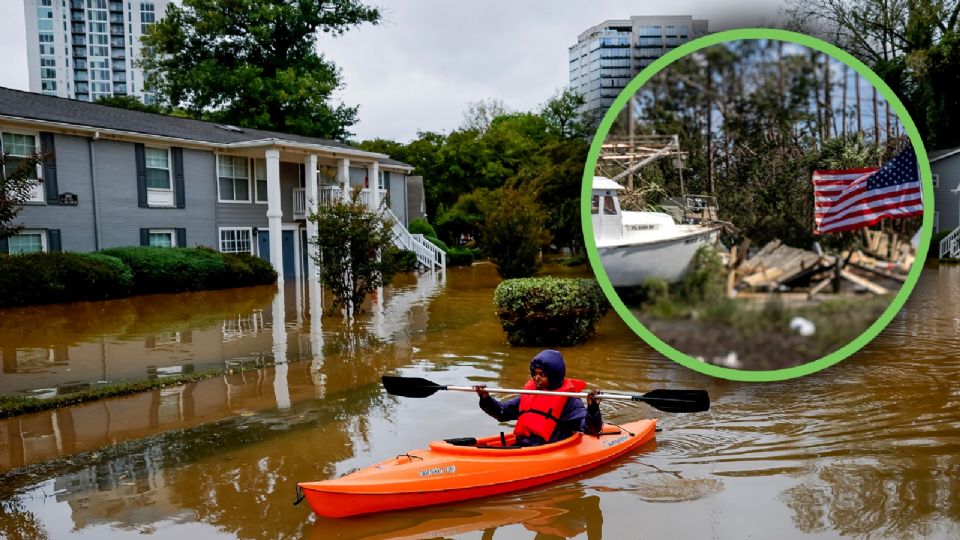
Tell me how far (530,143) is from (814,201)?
39.9 metres

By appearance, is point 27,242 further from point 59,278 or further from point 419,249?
point 419,249

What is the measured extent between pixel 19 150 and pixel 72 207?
1.82m

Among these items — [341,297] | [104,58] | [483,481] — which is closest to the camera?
[483,481]

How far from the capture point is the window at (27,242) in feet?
59.9

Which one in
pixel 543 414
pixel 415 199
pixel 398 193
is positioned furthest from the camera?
pixel 415 199

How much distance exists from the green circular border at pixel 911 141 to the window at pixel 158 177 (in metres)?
21.4

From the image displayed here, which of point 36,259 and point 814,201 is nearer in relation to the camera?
point 814,201

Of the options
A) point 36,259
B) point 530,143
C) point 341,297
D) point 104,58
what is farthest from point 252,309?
point 104,58

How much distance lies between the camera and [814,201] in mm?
2535

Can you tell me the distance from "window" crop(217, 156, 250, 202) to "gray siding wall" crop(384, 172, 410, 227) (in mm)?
8599

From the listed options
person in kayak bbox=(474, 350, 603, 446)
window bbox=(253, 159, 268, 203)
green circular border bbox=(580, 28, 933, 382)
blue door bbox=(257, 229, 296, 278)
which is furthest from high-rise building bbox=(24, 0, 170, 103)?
green circular border bbox=(580, 28, 933, 382)

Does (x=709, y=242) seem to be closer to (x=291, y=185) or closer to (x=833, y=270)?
(x=833, y=270)

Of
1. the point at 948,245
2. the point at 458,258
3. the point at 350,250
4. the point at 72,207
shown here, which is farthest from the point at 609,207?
the point at 458,258

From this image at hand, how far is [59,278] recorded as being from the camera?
54.1 ft
